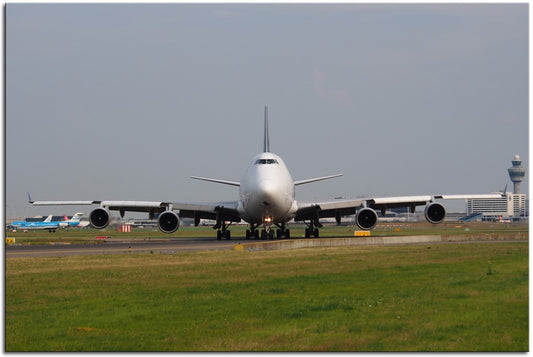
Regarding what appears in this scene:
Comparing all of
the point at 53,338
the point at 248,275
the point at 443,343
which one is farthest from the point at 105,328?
the point at 248,275

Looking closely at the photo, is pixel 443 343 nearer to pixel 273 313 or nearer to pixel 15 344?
pixel 273 313

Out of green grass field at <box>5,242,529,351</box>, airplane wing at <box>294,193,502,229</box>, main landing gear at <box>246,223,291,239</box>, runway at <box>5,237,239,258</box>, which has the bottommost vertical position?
green grass field at <box>5,242,529,351</box>

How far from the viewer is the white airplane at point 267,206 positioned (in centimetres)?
4972

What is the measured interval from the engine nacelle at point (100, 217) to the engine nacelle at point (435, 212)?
20.1m

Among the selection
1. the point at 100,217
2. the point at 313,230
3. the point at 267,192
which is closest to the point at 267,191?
the point at 267,192

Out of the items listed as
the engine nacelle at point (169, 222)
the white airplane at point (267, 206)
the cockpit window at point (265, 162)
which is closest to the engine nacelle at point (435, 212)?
the white airplane at point (267, 206)

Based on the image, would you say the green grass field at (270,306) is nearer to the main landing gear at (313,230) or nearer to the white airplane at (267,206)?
the white airplane at (267,206)

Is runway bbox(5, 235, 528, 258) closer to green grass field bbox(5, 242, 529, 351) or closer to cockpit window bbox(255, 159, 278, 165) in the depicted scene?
cockpit window bbox(255, 159, 278, 165)

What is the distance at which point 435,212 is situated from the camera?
172 ft

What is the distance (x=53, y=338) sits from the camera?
45.4 ft

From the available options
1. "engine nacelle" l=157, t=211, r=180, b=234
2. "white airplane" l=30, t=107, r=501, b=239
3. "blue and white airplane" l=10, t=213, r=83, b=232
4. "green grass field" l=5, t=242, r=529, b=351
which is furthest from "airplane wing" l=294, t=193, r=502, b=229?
"blue and white airplane" l=10, t=213, r=83, b=232

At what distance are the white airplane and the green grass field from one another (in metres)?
21.1

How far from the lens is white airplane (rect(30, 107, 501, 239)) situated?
163 feet

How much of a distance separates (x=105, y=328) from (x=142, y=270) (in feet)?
38.4
